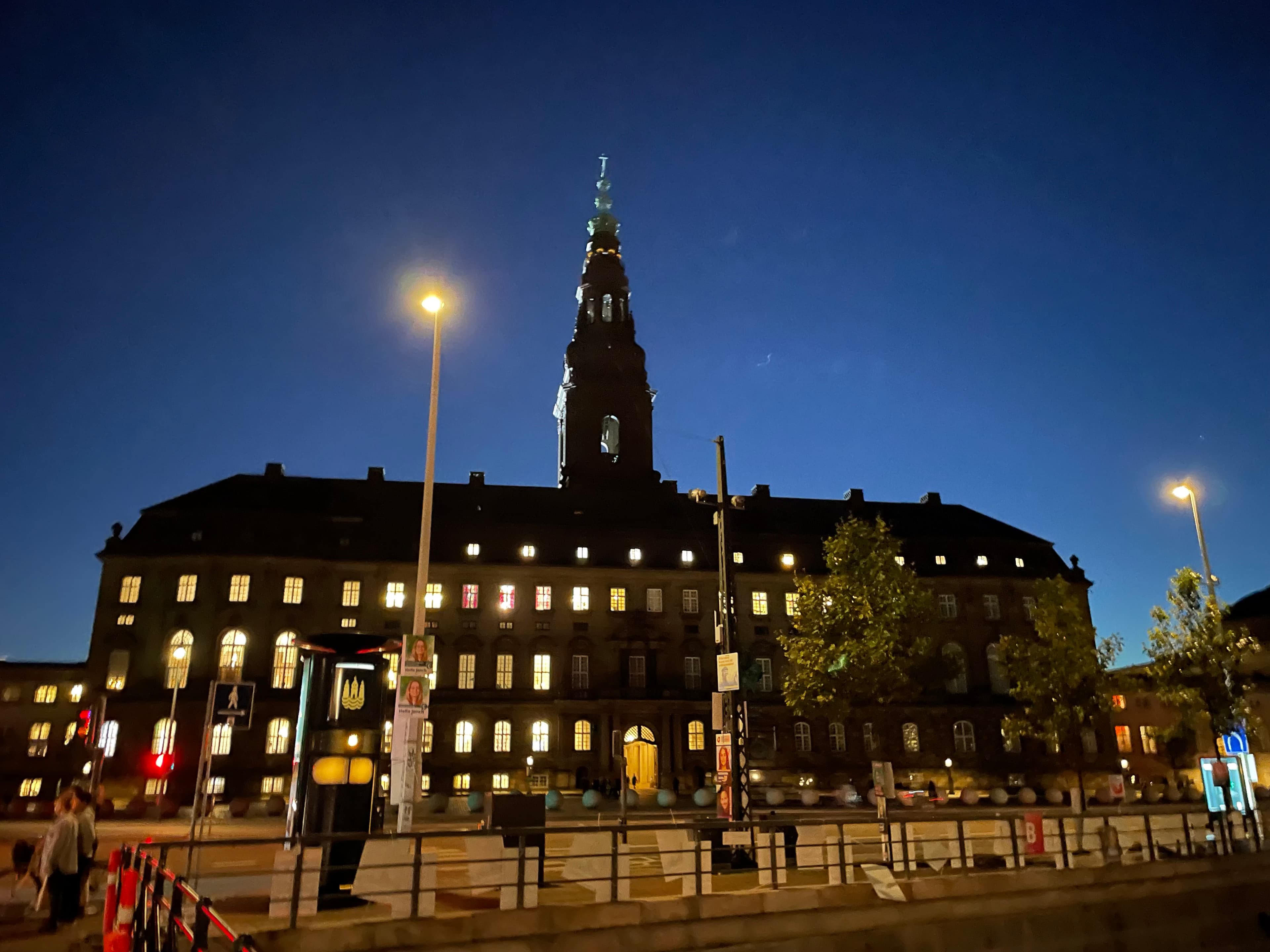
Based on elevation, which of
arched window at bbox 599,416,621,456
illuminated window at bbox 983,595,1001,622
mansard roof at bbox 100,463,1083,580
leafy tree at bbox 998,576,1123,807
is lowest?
leafy tree at bbox 998,576,1123,807

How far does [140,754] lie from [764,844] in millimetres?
50546

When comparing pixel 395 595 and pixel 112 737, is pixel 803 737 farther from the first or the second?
pixel 112 737

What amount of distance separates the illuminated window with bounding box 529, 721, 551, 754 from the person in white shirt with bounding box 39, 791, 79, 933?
46.7 m

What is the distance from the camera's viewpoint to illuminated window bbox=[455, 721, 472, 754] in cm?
5750

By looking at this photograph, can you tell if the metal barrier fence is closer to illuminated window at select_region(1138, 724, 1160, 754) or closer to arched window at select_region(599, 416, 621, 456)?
illuminated window at select_region(1138, 724, 1160, 754)

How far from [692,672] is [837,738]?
35.2 feet

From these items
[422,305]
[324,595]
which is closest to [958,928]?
[422,305]

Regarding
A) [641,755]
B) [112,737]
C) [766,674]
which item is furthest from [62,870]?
[766,674]

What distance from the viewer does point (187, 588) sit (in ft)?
193

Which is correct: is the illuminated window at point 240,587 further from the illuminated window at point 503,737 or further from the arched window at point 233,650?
the illuminated window at point 503,737

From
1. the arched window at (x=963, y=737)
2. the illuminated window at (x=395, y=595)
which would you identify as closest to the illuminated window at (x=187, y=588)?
the illuminated window at (x=395, y=595)

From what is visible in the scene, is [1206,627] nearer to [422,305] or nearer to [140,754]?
[422,305]

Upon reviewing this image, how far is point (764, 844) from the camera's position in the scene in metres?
A: 14.5

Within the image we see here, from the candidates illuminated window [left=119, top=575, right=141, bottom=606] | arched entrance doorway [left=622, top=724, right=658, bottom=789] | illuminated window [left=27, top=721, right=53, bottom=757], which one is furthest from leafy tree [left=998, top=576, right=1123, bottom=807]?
illuminated window [left=27, top=721, right=53, bottom=757]
